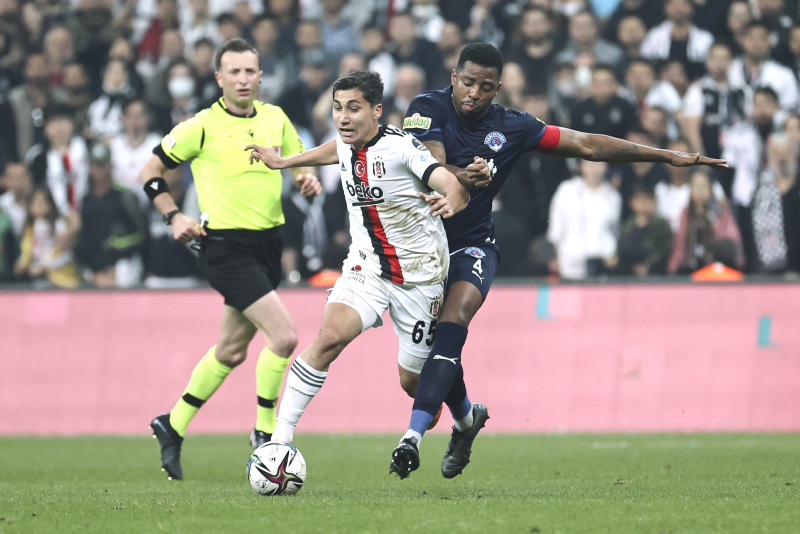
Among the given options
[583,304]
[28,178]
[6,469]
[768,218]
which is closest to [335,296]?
[6,469]

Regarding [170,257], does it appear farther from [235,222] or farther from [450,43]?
[235,222]

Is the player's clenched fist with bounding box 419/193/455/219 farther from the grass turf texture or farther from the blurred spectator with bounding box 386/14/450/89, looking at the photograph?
the blurred spectator with bounding box 386/14/450/89

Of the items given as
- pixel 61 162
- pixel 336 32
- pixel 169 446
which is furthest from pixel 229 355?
pixel 336 32

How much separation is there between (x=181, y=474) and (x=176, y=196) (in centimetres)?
640

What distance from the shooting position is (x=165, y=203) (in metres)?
7.22

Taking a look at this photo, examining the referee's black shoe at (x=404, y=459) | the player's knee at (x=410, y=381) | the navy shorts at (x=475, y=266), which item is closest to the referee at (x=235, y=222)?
the player's knee at (x=410, y=381)

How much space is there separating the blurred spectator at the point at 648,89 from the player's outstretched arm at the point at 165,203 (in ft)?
22.7

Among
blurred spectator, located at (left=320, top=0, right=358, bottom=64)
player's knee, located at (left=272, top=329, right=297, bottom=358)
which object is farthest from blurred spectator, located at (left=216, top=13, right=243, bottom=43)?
player's knee, located at (left=272, top=329, right=297, bottom=358)

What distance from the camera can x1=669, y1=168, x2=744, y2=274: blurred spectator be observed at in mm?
11328

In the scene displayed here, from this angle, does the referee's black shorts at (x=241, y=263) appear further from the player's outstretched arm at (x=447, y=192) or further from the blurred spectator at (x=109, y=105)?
the blurred spectator at (x=109, y=105)

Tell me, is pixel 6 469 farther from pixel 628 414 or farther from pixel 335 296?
pixel 628 414

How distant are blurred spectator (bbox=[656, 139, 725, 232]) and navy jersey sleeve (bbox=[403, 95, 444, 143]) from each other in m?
6.05

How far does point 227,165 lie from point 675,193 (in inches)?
240

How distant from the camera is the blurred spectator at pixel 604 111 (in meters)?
12.2
